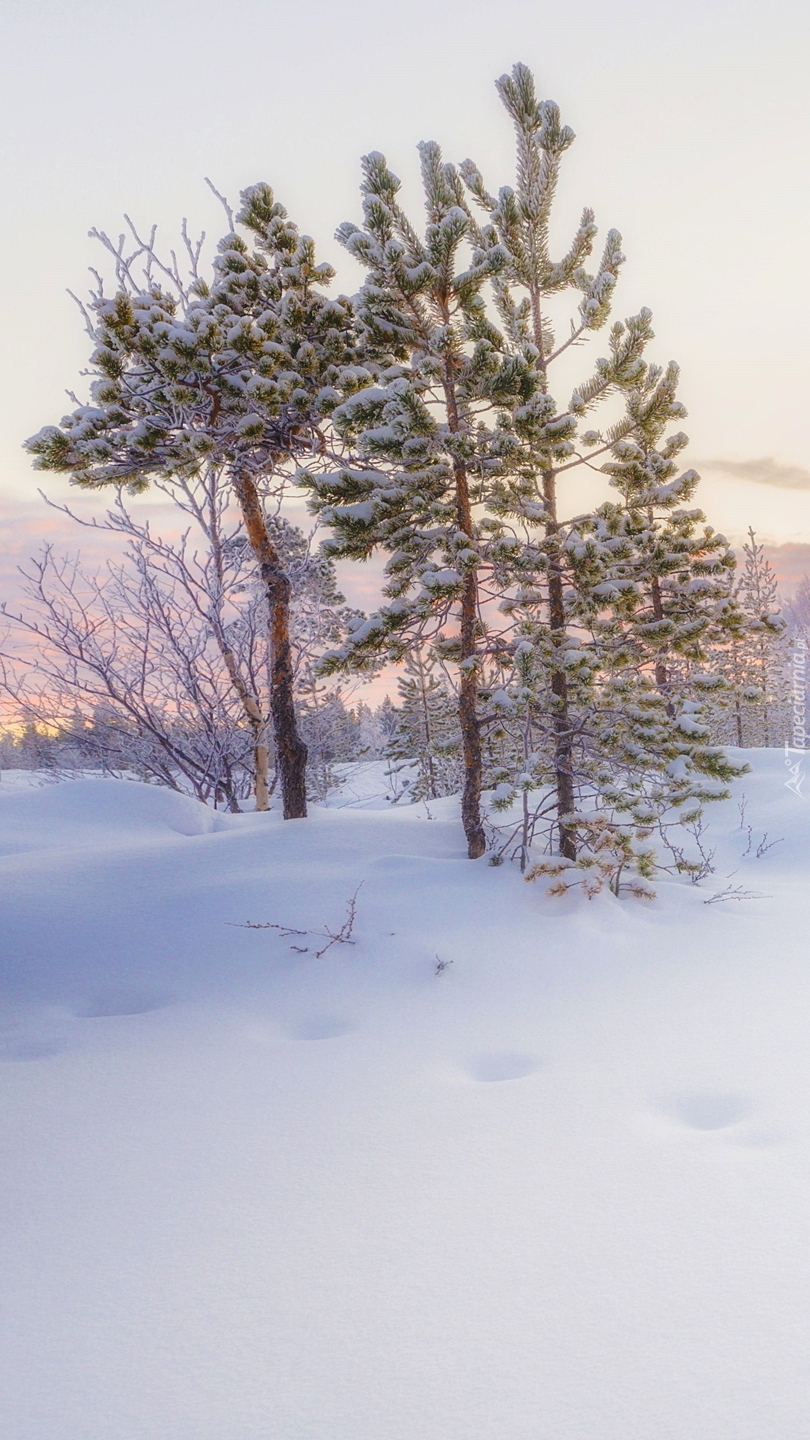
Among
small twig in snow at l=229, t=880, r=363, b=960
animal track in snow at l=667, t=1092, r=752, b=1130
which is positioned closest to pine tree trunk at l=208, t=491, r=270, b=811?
small twig in snow at l=229, t=880, r=363, b=960

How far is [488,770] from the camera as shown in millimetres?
7289

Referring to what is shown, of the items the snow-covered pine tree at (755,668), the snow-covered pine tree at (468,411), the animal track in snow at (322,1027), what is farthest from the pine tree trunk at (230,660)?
the snow-covered pine tree at (755,668)

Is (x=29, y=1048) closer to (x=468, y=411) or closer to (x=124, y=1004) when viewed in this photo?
(x=124, y=1004)

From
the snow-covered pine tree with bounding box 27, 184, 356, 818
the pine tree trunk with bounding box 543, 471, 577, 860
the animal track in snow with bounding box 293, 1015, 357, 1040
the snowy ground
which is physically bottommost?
the animal track in snow with bounding box 293, 1015, 357, 1040

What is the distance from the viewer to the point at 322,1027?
13.4 feet

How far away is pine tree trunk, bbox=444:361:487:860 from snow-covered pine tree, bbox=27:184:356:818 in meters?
2.11

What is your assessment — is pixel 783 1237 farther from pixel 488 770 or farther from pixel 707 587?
pixel 707 587

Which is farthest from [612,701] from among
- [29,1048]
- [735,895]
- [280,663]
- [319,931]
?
[29,1048]

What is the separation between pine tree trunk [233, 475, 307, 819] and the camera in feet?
29.5

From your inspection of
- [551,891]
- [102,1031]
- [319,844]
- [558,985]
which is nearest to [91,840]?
[319,844]

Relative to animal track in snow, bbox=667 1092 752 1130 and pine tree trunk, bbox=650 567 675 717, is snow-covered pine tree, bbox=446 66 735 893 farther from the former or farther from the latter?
pine tree trunk, bbox=650 567 675 717

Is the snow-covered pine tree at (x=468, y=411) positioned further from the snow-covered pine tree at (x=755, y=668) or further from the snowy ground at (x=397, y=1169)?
the snow-covered pine tree at (x=755, y=668)

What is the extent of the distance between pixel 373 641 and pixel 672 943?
3.49 m

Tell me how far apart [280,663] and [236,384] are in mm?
3092
